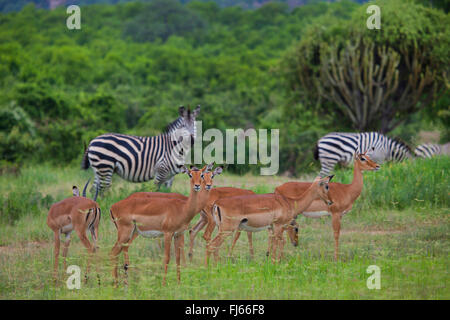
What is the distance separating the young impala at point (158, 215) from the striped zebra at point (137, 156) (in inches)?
183

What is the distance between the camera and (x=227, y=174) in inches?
685

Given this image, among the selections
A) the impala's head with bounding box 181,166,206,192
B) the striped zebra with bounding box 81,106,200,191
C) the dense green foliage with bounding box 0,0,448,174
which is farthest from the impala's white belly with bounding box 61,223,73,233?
the dense green foliage with bounding box 0,0,448,174

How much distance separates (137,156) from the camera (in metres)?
11.8

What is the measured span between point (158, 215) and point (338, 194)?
254 cm

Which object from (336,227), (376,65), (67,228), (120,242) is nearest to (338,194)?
(336,227)

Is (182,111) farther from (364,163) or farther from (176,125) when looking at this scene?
(364,163)

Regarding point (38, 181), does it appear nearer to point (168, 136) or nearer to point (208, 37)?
point (168, 136)

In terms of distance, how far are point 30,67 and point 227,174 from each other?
25835mm

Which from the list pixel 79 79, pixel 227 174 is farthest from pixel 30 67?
pixel 227 174

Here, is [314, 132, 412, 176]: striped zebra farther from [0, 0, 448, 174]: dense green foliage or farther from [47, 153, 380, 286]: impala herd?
[47, 153, 380, 286]: impala herd

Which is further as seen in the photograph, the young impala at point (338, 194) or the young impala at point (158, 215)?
the young impala at point (338, 194)

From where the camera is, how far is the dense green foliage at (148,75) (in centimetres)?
2189

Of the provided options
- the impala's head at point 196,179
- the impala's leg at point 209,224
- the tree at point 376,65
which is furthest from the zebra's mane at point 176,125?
the tree at point 376,65

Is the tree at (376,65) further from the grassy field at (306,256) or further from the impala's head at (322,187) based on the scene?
the impala's head at (322,187)
